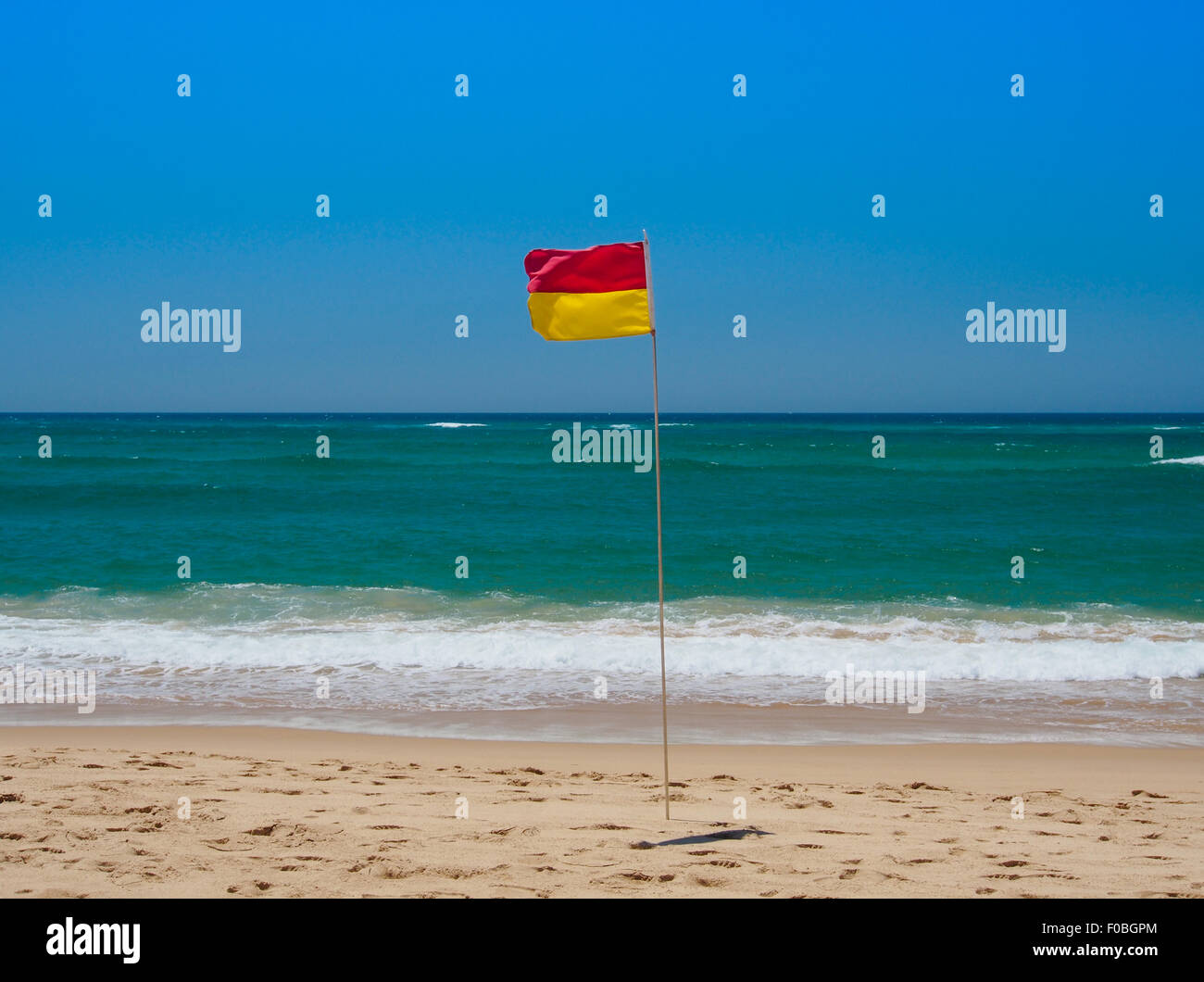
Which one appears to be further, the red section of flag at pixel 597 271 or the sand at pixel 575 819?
the red section of flag at pixel 597 271

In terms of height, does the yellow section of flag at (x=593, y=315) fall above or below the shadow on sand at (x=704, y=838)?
above

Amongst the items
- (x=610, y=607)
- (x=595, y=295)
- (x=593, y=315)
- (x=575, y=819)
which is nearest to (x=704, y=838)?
(x=575, y=819)

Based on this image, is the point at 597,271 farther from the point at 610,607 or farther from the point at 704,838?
the point at 610,607

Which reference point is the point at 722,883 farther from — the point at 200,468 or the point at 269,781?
the point at 200,468

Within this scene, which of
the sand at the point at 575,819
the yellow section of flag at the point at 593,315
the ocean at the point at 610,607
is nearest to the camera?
the sand at the point at 575,819

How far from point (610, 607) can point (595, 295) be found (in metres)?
8.94

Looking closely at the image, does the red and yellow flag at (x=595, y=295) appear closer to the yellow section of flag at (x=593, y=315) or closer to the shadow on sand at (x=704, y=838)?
the yellow section of flag at (x=593, y=315)

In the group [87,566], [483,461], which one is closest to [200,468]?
[483,461]

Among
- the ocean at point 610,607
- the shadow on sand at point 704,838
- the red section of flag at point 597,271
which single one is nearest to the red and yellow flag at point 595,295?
the red section of flag at point 597,271

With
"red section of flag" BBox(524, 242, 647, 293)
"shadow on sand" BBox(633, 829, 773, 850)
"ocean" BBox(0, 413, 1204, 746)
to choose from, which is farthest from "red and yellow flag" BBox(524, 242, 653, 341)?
"ocean" BBox(0, 413, 1204, 746)

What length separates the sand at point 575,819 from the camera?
14.4 ft

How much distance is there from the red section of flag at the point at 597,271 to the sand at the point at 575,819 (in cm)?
343

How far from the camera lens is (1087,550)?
19.3 metres
